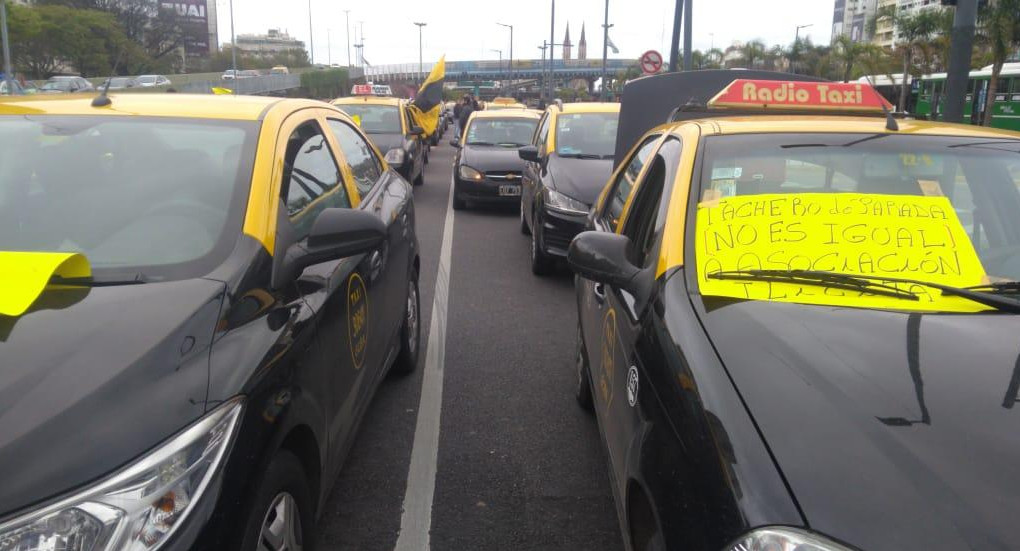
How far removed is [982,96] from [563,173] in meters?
24.9

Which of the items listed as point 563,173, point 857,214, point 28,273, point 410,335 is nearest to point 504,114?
point 563,173

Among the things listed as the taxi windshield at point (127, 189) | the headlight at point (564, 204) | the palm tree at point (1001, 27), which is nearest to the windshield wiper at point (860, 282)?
the taxi windshield at point (127, 189)

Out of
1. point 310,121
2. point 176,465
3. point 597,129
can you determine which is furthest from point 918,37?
point 176,465

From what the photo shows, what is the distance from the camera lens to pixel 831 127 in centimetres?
320

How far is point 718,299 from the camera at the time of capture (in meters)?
2.31

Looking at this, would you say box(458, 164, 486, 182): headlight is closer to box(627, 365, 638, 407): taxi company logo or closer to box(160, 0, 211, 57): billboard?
box(627, 365, 638, 407): taxi company logo

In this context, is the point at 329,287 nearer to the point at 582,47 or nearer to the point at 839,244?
the point at 839,244

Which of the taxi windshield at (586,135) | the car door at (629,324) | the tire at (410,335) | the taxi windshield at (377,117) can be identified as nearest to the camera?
the car door at (629,324)

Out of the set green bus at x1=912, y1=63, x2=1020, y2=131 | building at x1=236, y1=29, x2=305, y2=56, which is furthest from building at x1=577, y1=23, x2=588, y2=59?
green bus at x1=912, y1=63, x2=1020, y2=131

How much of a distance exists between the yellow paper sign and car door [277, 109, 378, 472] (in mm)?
633

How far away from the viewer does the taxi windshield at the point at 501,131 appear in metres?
13.5

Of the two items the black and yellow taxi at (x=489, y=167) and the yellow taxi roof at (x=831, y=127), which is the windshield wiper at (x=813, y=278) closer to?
the yellow taxi roof at (x=831, y=127)

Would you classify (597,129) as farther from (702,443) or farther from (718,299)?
(702,443)

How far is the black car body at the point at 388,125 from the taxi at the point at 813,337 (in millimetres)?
10028
